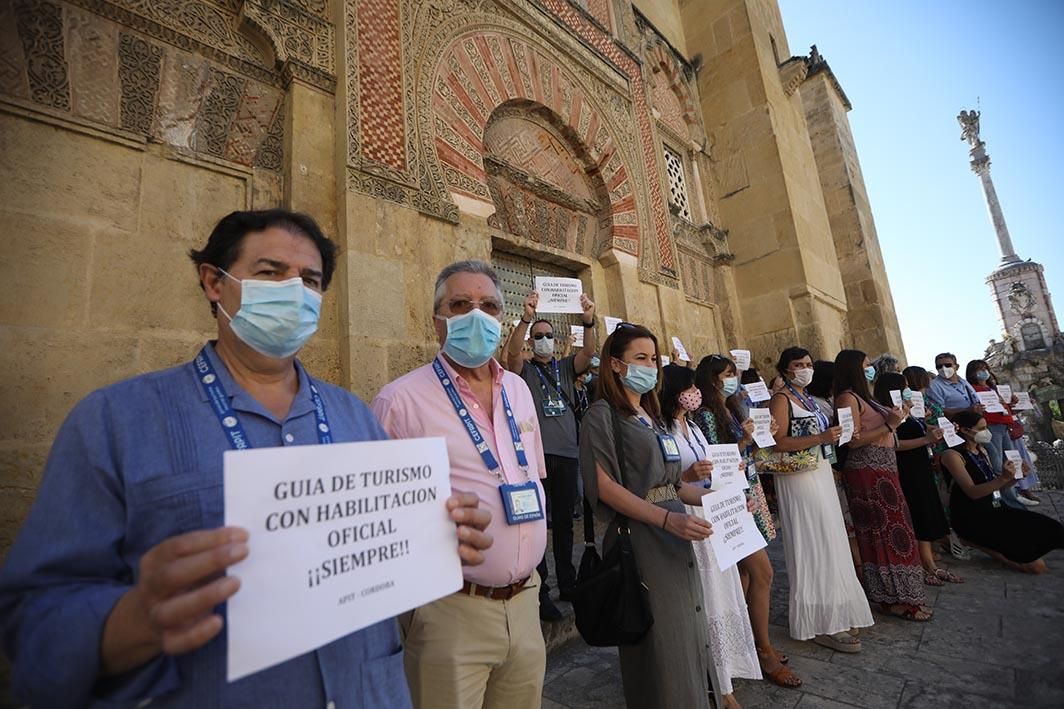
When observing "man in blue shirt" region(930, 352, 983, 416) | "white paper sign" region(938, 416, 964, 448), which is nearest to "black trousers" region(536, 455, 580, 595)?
"white paper sign" region(938, 416, 964, 448)

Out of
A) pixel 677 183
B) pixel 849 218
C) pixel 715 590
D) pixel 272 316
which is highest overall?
pixel 677 183

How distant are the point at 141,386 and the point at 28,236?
2.35 meters

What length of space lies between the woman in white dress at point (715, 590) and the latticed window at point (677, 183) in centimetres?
599

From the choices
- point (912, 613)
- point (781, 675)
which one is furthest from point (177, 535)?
point (912, 613)

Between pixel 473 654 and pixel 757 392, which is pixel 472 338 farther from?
pixel 757 392

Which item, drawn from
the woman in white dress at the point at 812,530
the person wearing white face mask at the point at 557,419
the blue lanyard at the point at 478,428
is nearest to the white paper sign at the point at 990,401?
the woman in white dress at the point at 812,530

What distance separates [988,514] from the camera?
3650 mm

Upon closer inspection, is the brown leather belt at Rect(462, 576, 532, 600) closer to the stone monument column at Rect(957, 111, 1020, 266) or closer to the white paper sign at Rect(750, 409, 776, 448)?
the white paper sign at Rect(750, 409, 776, 448)

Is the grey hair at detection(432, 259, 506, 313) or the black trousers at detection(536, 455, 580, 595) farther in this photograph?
the black trousers at detection(536, 455, 580, 595)

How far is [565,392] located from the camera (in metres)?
3.40

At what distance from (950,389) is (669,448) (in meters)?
5.18

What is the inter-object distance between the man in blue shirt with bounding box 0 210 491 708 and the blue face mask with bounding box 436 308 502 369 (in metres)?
0.52

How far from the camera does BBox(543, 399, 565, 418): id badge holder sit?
10.4ft

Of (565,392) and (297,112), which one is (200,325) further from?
(565,392)
